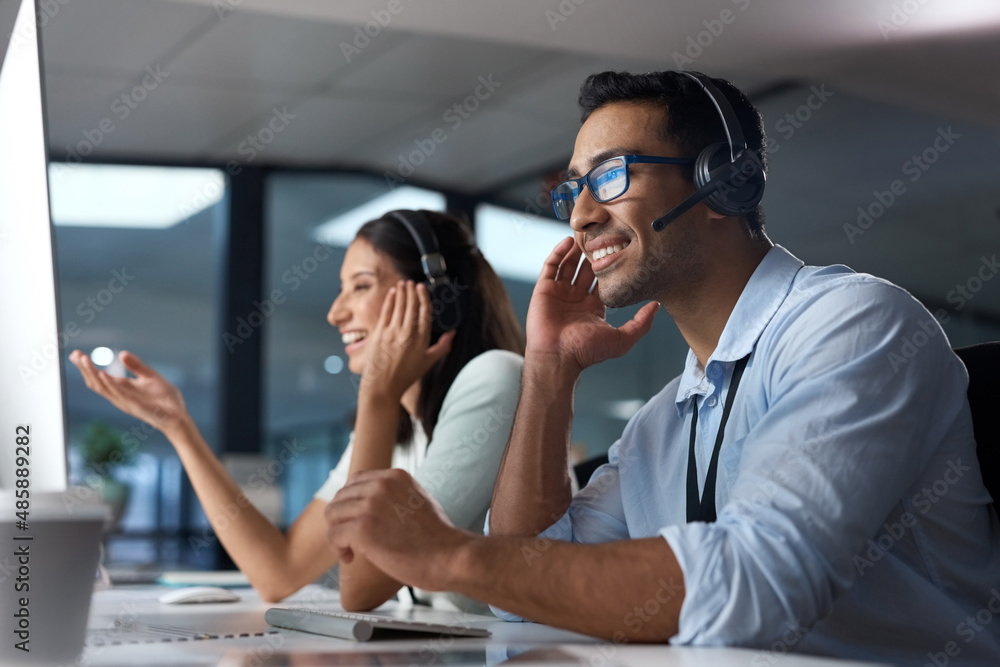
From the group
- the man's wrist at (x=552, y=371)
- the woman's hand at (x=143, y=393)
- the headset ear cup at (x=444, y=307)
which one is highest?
the headset ear cup at (x=444, y=307)

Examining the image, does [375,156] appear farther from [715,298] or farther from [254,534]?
[715,298]

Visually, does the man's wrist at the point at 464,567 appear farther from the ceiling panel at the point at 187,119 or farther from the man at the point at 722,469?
the ceiling panel at the point at 187,119

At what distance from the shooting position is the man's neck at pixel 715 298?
1.28 meters

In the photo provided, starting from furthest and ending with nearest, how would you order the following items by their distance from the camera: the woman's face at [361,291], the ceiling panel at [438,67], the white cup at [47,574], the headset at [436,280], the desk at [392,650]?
the ceiling panel at [438,67], the woman's face at [361,291], the headset at [436,280], the desk at [392,650], the white cup at [47,574]

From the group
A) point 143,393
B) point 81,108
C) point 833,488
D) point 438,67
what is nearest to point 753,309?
point 833,488

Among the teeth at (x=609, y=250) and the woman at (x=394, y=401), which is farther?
the woman at (x=394, y=401)

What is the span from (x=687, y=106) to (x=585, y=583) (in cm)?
73

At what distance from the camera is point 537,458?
4.33ft

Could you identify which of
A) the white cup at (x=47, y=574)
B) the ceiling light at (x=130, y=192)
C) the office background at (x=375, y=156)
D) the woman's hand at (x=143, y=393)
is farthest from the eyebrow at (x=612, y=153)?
the ceiling light at (x=130, y=192)

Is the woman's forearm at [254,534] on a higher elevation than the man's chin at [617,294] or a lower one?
lower

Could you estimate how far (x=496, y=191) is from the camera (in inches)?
216

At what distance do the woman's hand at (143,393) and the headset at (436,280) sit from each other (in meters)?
0.56

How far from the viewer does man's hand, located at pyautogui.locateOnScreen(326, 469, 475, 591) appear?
2.93 feet

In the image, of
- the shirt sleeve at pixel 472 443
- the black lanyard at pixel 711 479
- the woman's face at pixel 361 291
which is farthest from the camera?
the woman's face at pixel 361 291
